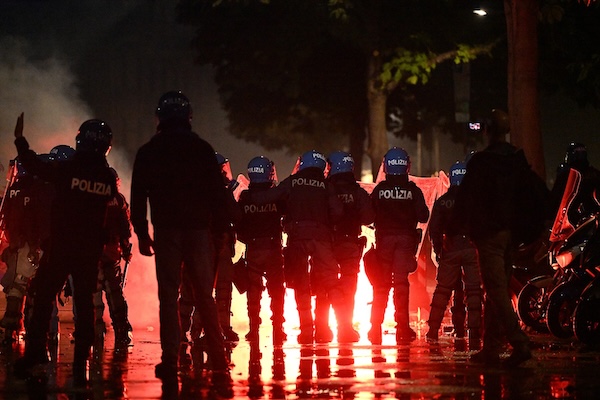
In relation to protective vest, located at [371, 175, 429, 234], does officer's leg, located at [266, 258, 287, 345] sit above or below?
below

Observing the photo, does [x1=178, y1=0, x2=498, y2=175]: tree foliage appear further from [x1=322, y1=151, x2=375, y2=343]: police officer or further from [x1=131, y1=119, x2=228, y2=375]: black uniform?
[x1=131, y1=119, x2=228, y2=375]: black uniform

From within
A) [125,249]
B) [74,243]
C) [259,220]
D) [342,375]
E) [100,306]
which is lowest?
[342,375]

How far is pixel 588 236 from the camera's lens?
462 inches

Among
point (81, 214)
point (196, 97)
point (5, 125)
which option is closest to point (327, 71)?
point (196, 97)

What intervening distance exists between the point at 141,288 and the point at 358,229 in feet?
21.4

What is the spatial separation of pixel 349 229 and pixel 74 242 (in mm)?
5264

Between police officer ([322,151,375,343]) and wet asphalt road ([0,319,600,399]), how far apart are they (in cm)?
189

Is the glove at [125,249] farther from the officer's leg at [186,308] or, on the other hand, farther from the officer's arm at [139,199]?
the officer's arm at [139,199]

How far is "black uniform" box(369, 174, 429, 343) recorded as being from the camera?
13891mm

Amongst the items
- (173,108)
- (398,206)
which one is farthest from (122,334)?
(173,108)

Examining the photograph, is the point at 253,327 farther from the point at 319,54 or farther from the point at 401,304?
the point at 319,54

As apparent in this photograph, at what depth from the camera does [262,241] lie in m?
14.1

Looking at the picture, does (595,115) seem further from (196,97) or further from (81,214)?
(81,214)

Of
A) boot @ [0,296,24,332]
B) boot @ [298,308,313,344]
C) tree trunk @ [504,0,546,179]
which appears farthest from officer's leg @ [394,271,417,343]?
tree trunk @ [504,0,546,179]
